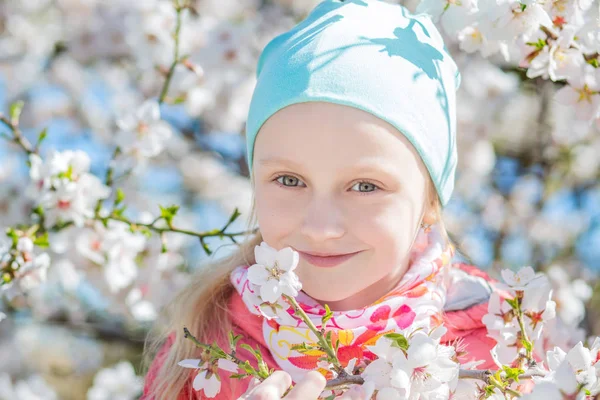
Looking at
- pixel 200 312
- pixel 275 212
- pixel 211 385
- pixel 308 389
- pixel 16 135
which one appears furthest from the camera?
pixel 16 135

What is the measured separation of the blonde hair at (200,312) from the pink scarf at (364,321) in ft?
0.40

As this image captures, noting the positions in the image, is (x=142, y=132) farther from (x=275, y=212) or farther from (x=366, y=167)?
(x=366, y=167)

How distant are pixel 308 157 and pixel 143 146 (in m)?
0.95

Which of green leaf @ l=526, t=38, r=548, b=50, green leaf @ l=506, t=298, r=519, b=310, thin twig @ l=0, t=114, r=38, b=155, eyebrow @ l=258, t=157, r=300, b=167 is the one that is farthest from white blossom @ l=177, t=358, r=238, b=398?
thin twig @ l=0, t=114, r=38, b=155

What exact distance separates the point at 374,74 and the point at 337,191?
231 millimetres

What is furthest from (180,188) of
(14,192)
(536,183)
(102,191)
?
(102,191)

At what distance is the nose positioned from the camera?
49.0 inches

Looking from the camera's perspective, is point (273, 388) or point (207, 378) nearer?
point (273, 388)

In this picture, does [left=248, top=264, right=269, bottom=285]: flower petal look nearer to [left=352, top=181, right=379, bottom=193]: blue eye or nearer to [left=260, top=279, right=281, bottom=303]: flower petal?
[left=260, top=279, right=281, bottom=303]: flower petal

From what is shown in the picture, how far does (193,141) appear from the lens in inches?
128

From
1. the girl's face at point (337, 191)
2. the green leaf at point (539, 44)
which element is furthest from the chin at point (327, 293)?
the green leaf at point (539, 44)

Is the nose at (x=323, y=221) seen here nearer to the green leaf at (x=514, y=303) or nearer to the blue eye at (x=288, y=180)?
the blue eye at (x=288, y=180)

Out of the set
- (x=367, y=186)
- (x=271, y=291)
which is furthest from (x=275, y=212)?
(x=271, y=291)

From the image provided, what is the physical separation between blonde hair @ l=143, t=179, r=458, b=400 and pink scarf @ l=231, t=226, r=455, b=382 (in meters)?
0.12
